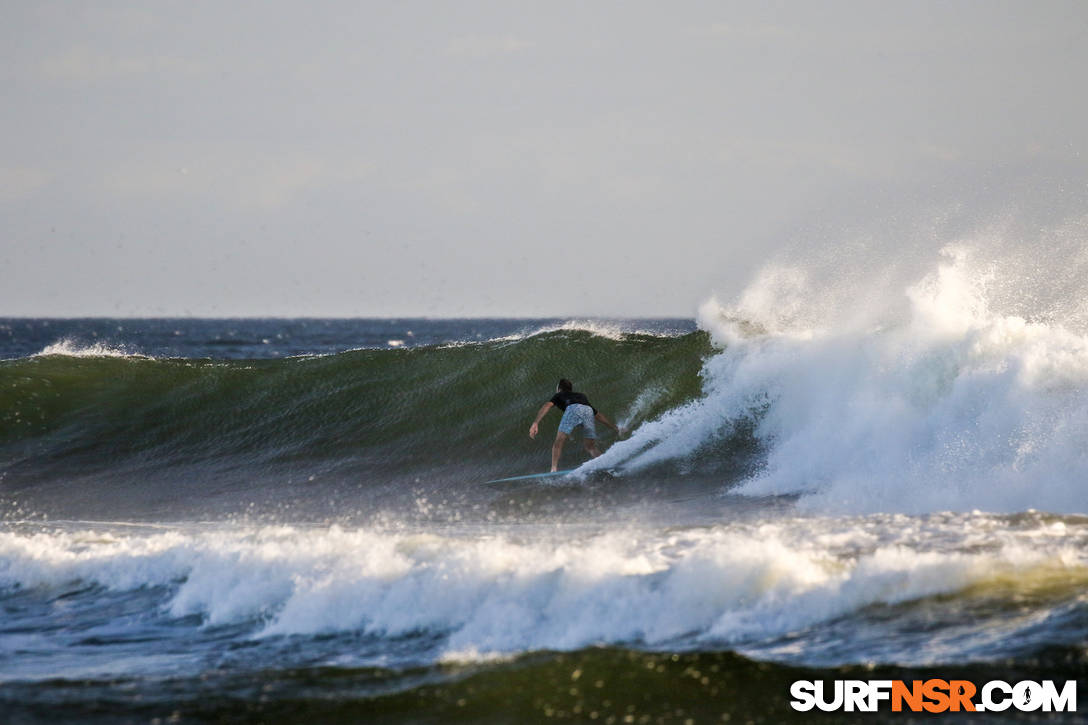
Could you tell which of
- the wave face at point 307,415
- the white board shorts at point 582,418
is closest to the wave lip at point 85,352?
the wave face at point 307,415

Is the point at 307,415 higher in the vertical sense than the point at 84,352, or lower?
lower

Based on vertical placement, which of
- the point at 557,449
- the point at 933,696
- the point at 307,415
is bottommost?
the point at 933,696

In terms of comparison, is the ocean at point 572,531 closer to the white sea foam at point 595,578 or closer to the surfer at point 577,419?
the white sea foam at point 595,578

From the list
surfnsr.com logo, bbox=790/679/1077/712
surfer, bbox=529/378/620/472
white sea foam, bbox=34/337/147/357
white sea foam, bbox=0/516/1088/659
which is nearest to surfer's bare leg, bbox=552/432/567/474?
surfer, bbox=529/378/620/472

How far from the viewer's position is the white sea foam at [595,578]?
6359 millimetres

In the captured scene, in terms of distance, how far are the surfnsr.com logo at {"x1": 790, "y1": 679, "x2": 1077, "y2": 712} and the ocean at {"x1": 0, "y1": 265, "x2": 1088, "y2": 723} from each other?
81mm

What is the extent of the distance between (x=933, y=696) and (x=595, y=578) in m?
2.30

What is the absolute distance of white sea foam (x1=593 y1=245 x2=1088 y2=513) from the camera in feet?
32.7

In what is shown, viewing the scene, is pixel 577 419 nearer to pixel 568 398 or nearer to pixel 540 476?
pixel 568 398

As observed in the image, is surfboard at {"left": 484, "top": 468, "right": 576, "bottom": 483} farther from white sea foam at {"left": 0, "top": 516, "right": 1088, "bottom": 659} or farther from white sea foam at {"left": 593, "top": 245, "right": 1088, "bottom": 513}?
white sea foam at {"left": 0, "top": 516, "right": 1088, "bottom": 659}

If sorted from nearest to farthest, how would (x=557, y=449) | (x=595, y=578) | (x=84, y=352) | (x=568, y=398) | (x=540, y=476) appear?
(x=595, y=578) → (x=540, y=476) → (x=557, y=449) → (x=568, y=398) → (x=84, y=352)

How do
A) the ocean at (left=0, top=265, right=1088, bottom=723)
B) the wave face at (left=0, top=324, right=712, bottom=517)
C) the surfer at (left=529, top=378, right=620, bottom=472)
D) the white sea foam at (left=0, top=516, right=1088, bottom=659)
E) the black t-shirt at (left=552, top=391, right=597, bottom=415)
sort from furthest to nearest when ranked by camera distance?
the wave face at (left=0, top=324, right=712, bottom=517), the black t-shirt at (left=552, top=391, right=597, bottom=415), the surfer at (left=529, top=378, right=620, bottom=472), the white sea foam at (left=0, top=516, right=1088, bottom=659), the ocean at (left=0, top=265, right=1088, bottom=723)

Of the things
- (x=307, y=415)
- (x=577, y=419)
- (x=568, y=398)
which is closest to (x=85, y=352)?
(x=307, y=415)

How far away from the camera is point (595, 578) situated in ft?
22.5
